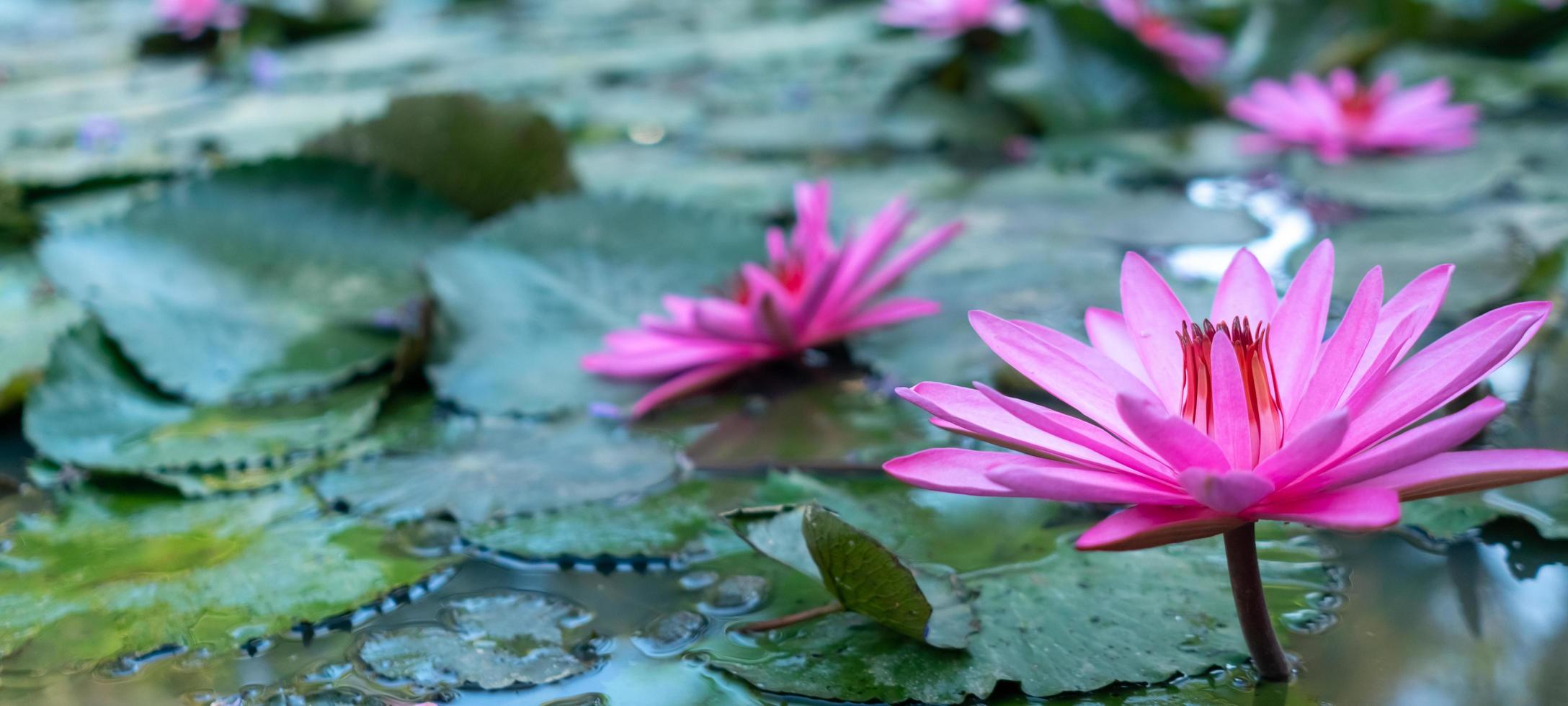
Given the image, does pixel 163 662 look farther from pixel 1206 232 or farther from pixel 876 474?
pixel 1206 232

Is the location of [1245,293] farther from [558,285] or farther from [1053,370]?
[558,285]

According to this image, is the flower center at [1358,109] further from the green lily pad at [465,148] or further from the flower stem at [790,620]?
the flower stem at [790,620]

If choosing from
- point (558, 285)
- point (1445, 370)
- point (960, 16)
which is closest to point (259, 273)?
point (558, 285)

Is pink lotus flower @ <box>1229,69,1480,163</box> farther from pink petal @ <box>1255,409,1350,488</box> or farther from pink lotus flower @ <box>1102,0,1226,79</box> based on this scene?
pink petal @ <box>1255,409,1350,488</box>

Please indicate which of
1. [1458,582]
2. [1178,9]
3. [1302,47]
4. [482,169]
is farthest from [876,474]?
[1178,9]

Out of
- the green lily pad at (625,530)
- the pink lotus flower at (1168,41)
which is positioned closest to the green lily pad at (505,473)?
the green lily pad at (625,530)

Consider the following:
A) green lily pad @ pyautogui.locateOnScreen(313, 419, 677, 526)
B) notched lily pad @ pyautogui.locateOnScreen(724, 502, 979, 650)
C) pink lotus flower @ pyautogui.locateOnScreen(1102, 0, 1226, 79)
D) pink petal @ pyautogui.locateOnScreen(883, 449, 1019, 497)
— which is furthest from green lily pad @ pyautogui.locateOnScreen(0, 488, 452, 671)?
pink lotus flower @ pyautogui.locateOnScreen(1102, 0, 1226, 79)
